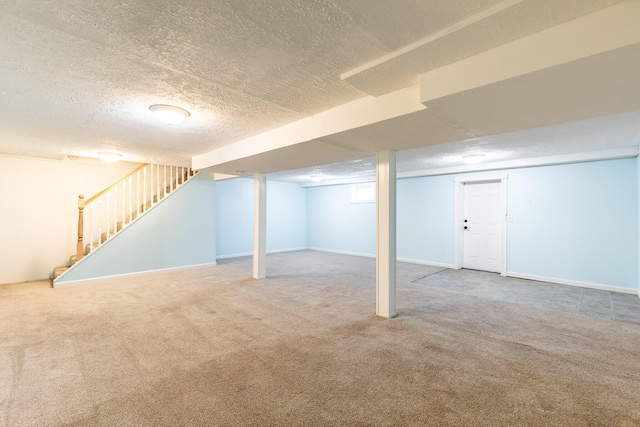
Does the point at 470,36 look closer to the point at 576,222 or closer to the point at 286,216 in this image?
the point at 576,222

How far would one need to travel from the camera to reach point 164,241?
6215mm

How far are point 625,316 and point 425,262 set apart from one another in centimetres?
388

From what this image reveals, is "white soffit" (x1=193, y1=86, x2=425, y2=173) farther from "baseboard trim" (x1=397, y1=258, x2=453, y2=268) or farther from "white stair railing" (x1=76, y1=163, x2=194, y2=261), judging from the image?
"baseboard trim" (x1=397, y1=258, x2=453, y2=268)

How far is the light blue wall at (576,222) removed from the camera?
4.73 metres

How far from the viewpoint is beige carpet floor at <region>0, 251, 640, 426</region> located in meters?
1.88

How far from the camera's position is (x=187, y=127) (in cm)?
356

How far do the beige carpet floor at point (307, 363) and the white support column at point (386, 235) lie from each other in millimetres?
259

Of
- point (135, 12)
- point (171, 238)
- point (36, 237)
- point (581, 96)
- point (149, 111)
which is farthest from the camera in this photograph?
point (171, 238)

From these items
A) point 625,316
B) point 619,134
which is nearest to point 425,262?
point 625,316

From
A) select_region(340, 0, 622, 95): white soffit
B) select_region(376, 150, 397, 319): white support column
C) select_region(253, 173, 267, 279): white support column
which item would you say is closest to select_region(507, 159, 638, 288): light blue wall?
select_region(376, 150, 397, 319): white support column

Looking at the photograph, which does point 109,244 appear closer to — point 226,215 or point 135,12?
point 226,215

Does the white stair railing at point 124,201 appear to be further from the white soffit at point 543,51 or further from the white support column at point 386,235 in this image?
the white soffit at point 543,51

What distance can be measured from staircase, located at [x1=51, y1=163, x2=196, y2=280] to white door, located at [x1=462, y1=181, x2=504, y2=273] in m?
6.60

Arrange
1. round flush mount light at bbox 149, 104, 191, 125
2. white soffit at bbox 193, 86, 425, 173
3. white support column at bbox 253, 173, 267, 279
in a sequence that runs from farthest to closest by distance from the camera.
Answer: white support column at bbox 253, 173, 267, 279
round flush mount light at bbox 149, 104, 191, 125
white soffit at bbox 193, 86, 425, 173
